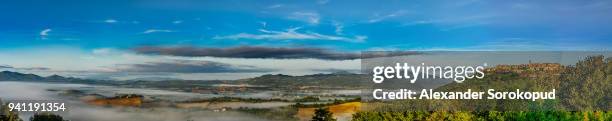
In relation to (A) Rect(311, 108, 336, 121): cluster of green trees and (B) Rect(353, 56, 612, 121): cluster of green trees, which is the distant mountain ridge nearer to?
(A) Rect(311, 108, 336, 121): cluster of green trees

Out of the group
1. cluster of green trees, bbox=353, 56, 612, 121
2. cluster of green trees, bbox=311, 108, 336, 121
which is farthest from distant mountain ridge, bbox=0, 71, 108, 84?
cluster of green trees, bbox=353, 56, 612, 121

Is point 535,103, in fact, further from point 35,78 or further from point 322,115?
point 35,78

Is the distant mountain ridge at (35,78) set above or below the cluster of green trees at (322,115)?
above

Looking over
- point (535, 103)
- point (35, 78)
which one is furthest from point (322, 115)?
point (35, 78)

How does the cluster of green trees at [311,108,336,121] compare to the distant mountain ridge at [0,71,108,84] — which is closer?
the distant mountain ridge at [0,71,108,84]

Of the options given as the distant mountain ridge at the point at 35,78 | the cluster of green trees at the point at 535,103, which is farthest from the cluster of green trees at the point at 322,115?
the distant mountain ridge at the point at 35,78

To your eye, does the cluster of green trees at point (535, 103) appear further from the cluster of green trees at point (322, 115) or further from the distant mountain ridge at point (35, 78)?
the distant mountain ridge at point (35, 78)

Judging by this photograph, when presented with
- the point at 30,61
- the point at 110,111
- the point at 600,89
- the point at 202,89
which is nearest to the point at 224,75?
the point at 202,89

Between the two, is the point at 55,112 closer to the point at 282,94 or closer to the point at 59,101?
the point at 59,101
